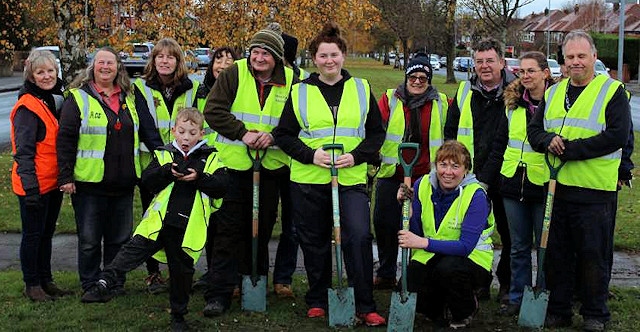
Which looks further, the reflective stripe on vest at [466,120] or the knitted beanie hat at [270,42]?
the reflective stripe on vest at [466,120]

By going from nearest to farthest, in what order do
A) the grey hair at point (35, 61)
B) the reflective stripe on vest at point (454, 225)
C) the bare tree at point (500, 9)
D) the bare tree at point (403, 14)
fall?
the reflective stripe on vest at point (454, 225), the grey hair at point (35, 61), the bare tree at point (500, 9), the bare tree at point (403, 14)

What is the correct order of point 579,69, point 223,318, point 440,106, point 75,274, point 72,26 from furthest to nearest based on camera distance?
point 72,26 → point 75,274 → point 440,106 → point 223,318 → point 579,69

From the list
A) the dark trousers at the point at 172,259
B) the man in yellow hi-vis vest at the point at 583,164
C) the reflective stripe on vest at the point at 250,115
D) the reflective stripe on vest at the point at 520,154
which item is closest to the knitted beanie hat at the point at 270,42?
the reflective stripe on vest at the point at 250,115

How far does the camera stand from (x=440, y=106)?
6516 mm

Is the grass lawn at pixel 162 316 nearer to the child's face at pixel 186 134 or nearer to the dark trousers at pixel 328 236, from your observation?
the dark trousers at pixel 328 236

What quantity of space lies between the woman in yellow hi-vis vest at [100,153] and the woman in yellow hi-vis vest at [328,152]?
124cm

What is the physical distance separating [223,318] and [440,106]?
2.46 metres

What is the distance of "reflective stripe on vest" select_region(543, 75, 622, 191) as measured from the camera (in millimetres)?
5461

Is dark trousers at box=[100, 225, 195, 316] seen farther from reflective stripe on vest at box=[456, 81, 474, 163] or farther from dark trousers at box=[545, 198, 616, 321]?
dark trousers at box=[545, 198, 616, 321]

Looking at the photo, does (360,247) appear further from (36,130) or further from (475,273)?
(36,130)

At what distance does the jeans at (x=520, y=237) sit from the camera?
239 inches

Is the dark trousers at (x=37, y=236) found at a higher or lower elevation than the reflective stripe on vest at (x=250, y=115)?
lower

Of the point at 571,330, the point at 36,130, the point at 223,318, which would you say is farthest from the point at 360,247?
the point at 36,130

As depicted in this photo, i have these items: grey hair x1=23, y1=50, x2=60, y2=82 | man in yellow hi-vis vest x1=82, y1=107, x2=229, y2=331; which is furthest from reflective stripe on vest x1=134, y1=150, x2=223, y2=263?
grey hair x1=23, y1=50, x2=60, y2=82
